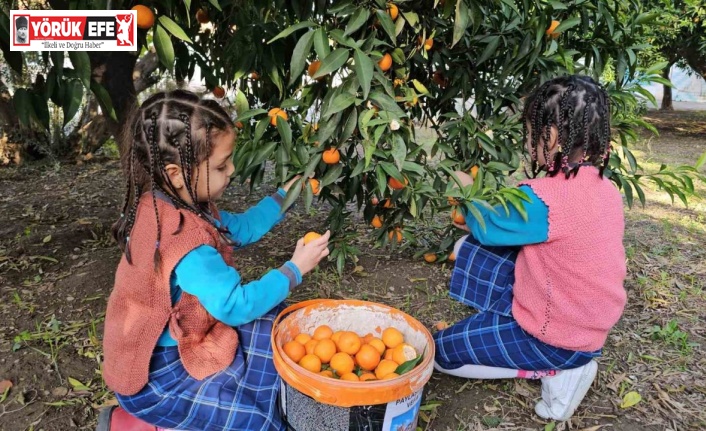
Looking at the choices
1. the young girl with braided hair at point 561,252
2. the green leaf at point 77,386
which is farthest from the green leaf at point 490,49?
the green leaf at point 77,386

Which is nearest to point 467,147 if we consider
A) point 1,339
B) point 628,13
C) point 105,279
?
point 628,13

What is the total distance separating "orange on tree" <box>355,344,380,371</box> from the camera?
163 centimetres

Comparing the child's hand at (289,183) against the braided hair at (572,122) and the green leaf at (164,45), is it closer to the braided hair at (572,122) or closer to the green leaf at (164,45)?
the green leaf at (164,45)

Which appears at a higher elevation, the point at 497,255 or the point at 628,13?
the point at 628,13

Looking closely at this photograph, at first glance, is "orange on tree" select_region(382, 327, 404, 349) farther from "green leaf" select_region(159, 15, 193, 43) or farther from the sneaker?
"green leaf" select_region(159, 15, 193, 43)

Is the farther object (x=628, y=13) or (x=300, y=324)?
(x=628, y=13)

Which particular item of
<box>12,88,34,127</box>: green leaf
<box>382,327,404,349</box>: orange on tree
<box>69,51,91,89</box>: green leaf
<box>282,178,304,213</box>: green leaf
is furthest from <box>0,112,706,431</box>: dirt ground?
<box>69,51,91,89</box>: green leaf

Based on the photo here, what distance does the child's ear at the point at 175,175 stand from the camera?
142 centimetres

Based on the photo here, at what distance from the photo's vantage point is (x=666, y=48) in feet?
27.2

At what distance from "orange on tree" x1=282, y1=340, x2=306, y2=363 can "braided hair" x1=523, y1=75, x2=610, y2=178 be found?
0.93 meters

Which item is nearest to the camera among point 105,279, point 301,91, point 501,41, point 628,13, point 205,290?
point 205,290

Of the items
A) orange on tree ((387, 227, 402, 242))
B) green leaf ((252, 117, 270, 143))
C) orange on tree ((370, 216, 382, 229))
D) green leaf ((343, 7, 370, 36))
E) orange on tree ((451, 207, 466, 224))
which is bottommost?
orange on tree ((387, 227, 402, 242))

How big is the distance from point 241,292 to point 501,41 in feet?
4.82

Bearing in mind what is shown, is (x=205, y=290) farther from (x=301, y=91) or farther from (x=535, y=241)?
(x=535, y=241)
